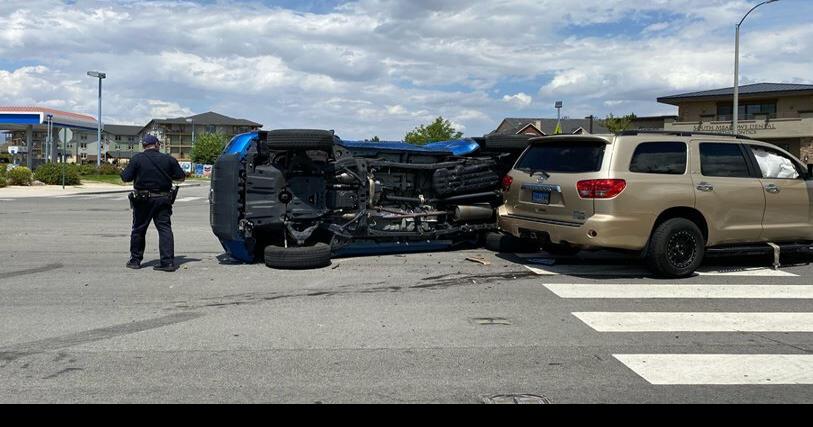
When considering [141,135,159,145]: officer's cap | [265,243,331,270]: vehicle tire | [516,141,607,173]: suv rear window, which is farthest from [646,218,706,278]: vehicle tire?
[141,135,159,145]: officer's cap

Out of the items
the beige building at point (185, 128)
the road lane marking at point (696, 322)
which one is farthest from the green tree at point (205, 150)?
the road lane marking at point (696, 322)

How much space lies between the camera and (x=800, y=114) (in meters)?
43.1

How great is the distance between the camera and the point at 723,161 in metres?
8.82

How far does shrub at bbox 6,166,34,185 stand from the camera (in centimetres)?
3381

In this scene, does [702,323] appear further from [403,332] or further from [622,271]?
[403,332]

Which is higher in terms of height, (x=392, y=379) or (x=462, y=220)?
(x=462, y=220)

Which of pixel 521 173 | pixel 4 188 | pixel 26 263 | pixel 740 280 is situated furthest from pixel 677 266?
pixel 4 188

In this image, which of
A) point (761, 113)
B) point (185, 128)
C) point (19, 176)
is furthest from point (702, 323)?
point (185, 128)

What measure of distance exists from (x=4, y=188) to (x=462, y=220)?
28.6 metres

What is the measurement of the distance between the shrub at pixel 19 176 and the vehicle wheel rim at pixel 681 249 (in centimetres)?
3374

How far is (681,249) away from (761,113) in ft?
135

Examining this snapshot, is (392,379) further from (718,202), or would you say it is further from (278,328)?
(718,202)

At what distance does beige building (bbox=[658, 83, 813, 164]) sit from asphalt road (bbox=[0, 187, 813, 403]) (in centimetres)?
3535

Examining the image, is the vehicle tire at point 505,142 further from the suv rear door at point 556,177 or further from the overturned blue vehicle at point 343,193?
the suv rear door at point 556,177
